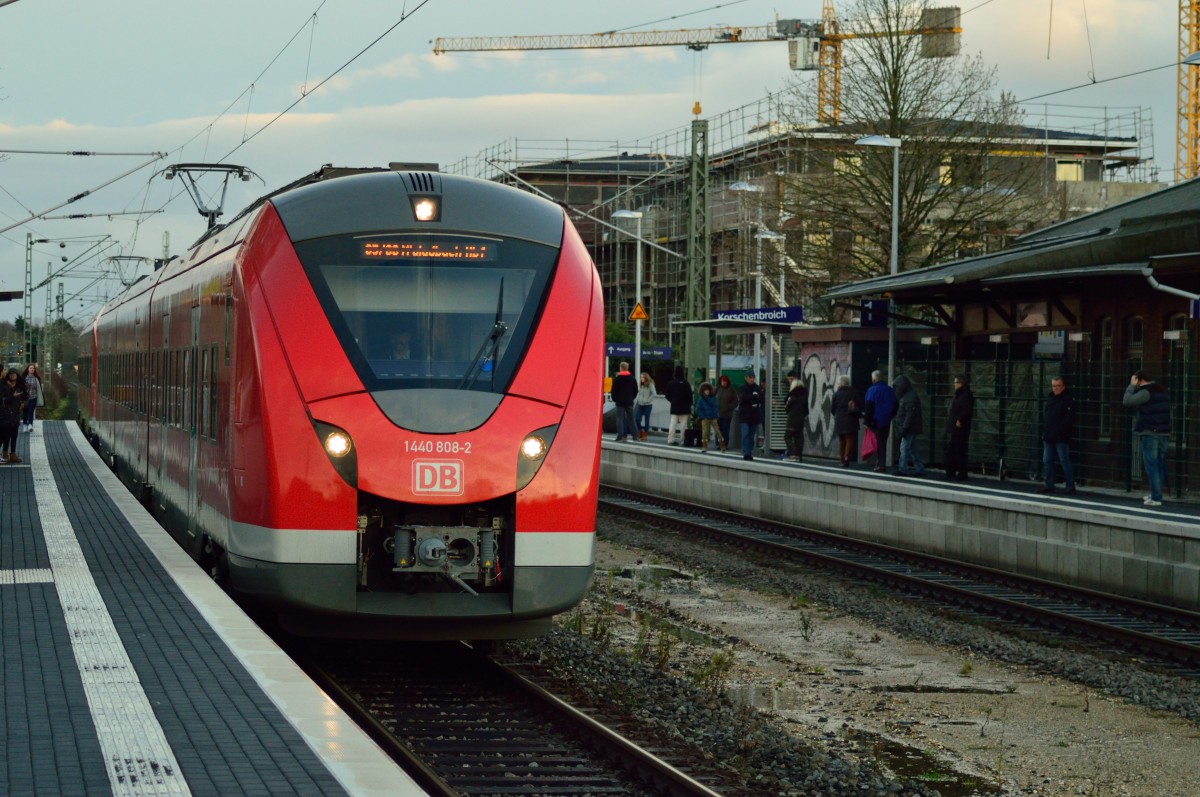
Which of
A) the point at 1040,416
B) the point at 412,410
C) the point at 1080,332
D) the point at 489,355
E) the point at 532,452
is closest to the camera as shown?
the point at 412,410

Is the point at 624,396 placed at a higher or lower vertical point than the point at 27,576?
higher

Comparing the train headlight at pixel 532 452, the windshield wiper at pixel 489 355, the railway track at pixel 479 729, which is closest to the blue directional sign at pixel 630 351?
the railway track at pixel 479 729

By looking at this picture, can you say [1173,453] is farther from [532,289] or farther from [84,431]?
[84,431]

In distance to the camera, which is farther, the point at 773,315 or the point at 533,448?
the point at 773,315

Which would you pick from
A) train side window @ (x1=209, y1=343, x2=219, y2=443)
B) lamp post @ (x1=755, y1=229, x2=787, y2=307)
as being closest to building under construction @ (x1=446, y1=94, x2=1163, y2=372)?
lamp post @ (x1=755, y1=229, x2=787, y2=307)

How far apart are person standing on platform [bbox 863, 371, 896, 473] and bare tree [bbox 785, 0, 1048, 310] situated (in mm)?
13962

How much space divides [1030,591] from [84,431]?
34768 mm

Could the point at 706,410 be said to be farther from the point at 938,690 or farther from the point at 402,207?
the point at 402,207

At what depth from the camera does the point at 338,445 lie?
9.73 meters

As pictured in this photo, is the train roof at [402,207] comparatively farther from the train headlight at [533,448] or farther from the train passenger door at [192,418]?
the train passenger door at [192,418]

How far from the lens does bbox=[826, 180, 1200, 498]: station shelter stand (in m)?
20.6

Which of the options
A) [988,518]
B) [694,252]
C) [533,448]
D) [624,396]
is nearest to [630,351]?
[694,252]

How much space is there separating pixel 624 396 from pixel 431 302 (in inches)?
978

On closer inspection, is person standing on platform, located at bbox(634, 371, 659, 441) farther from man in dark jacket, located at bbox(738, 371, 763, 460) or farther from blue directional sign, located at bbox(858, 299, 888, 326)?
blue directional sign, located at bbox(858, 299, 888, 326)
